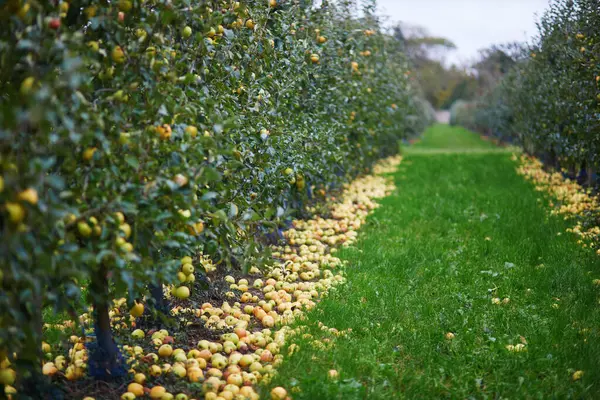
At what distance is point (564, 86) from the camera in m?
7.08

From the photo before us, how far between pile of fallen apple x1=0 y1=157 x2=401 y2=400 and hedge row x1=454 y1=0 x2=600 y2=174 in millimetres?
3228

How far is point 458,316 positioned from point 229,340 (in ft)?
5.37

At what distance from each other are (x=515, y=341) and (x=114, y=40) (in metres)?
2.93

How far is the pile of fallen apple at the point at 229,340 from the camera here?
8.71 feet

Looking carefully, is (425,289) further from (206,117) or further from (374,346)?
(206,117)

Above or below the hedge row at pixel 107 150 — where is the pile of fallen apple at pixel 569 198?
below

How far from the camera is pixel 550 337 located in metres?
3.30

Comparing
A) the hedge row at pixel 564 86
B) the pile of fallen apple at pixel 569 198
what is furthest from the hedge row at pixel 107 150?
the hedge row at pixel 564 86

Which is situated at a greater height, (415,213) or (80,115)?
(80,115)

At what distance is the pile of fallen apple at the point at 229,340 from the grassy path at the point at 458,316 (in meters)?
0.18

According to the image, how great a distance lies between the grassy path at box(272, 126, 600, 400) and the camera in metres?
2.83

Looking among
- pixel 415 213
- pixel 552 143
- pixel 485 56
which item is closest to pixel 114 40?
pixel 415 213

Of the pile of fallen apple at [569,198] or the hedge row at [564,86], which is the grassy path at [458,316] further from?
the hedge row at [564,86]

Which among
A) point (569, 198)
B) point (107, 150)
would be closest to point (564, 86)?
point (569, 198)
